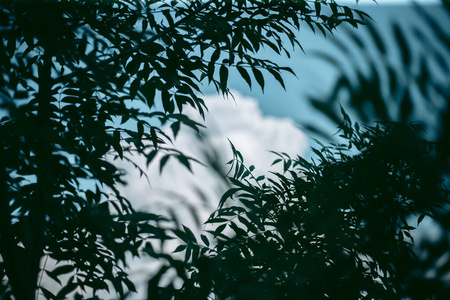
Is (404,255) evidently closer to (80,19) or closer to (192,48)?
(192,48)

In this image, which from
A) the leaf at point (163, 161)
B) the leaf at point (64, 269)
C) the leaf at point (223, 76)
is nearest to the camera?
the leaf at point (163, 161)

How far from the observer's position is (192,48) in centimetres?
121

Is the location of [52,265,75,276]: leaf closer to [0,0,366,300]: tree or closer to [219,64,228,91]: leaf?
[0,0,366,300]: tree

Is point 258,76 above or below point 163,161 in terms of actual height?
above

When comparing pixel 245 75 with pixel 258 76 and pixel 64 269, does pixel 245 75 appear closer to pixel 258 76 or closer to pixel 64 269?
pixel 258 76

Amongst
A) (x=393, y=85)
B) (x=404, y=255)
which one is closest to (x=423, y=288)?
(x=404, y=255)

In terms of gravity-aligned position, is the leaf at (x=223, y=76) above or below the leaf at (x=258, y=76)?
above

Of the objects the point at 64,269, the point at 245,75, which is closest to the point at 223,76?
the point at 245,75

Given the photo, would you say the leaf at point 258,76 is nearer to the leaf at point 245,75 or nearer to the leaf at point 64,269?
the leaf at point 245,75

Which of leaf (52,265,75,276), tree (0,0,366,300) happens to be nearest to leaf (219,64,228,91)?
tree (0,0,366,300)

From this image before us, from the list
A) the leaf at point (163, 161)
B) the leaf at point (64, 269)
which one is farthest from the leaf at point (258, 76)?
the leaf at point (64, 269)

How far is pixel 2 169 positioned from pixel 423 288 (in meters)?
0.80

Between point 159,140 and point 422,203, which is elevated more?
point 159,140

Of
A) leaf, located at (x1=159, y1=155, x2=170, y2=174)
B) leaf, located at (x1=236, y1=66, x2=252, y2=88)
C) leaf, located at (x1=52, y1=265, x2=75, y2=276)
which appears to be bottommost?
leaf, located at (x1=159, y1=155, x2=170, y2=174)
